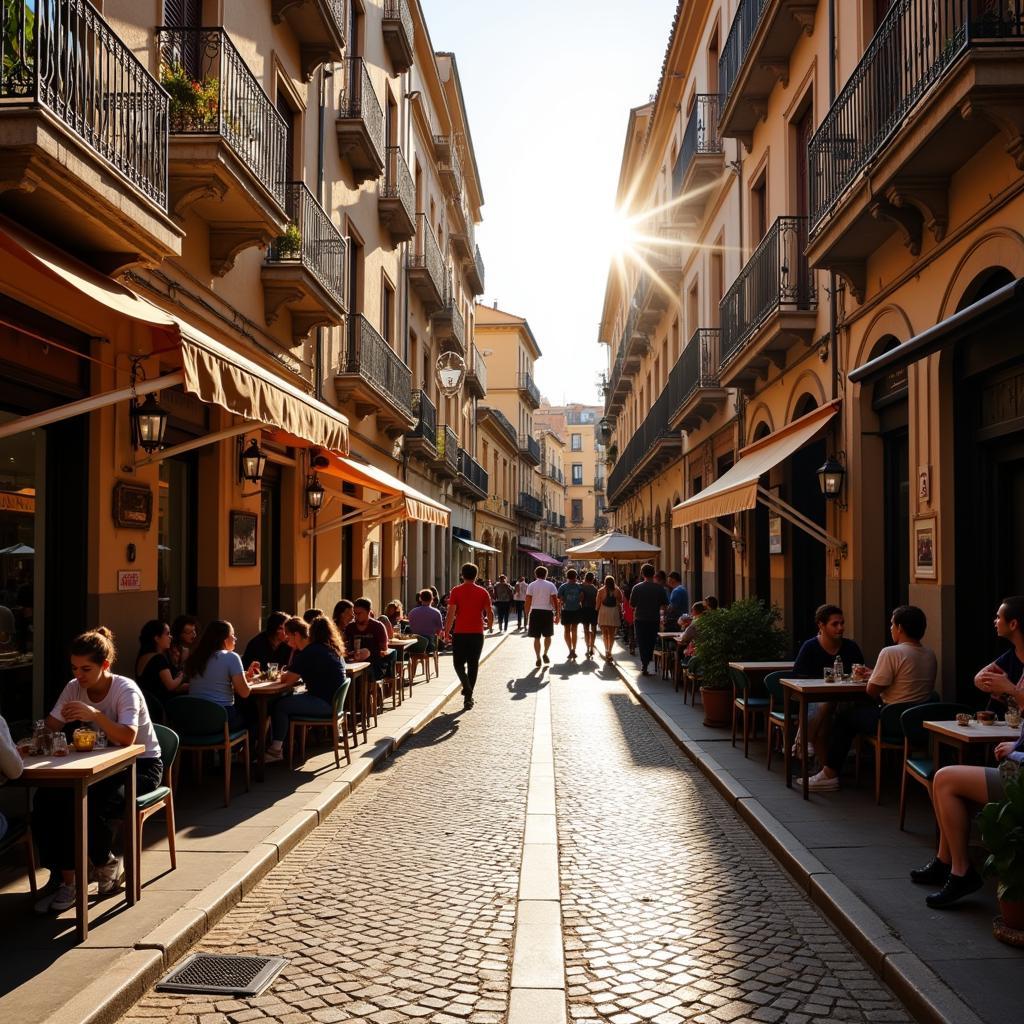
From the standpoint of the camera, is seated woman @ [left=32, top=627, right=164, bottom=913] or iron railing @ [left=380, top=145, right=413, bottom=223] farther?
iron railing @ [left=380, top=145, right=413, bottom=223]

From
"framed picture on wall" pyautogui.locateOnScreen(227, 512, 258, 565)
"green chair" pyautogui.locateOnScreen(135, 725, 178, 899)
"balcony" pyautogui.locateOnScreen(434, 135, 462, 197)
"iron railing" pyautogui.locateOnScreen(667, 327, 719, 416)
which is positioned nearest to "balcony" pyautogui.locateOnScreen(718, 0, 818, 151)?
"iron railing" pyautogui.locateOnScreen(667, 327, 719, 416)

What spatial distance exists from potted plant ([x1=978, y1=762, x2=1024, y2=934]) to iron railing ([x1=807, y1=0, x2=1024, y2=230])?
4841mm

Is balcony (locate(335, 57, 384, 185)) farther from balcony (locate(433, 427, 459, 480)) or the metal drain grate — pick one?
the metal drain grate

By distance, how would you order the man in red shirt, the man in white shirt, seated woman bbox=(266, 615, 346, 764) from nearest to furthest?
1. seated woman bbox=(266, 615, 346, 764)
2. the man in red shirt
3. the man in white shirt

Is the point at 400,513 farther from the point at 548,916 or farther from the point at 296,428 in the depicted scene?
the point at 548,916

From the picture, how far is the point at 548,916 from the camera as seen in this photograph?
17.6ft

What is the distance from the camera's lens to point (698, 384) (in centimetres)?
1906

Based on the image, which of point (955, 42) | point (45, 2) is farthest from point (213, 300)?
point (955, 42)

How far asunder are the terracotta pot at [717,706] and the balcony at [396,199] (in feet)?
40.0

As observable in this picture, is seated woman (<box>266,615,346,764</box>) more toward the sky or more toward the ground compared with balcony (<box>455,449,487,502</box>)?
more toward the ground

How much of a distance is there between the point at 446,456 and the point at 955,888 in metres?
24.5

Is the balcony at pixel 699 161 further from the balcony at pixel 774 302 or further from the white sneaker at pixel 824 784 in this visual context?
the white sneaker at pixel 824 784

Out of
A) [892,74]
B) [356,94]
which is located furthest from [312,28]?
[892,74]

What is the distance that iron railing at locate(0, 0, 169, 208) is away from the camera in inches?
239
